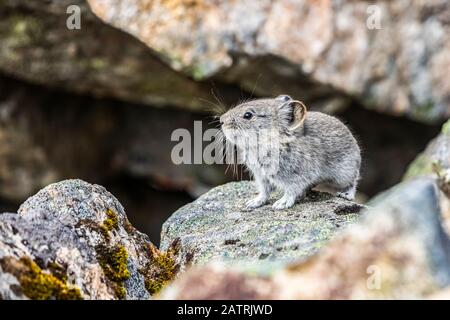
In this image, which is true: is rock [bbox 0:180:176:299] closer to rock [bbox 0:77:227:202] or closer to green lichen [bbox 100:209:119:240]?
green lichen [bbox 100:209:119:240]

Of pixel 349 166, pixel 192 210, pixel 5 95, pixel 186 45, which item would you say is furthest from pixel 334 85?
pixel 5 95

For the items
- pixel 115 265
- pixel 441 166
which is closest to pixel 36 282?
pixel 115 265

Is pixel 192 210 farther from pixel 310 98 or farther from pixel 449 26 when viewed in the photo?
pixel 449 26

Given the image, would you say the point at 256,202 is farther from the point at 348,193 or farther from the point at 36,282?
the point at 36,282

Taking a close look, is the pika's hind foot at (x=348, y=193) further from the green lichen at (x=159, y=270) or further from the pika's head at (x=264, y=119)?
the green lichen at (x=159, y=270)

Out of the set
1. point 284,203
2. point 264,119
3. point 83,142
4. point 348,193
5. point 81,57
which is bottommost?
point 83,142

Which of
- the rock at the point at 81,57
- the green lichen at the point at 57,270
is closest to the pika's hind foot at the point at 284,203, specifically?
the green lichen at the point at 57,270
